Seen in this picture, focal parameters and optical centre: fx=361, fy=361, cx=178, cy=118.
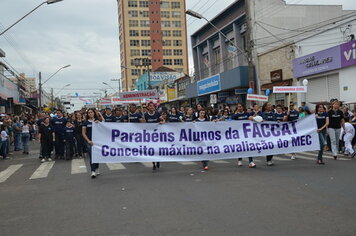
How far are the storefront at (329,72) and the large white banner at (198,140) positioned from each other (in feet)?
29.5

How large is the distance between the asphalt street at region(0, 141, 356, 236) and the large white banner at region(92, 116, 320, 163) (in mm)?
465

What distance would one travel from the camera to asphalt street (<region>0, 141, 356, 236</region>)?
4.78 meters

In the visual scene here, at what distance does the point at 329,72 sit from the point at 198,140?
12688 millimetres

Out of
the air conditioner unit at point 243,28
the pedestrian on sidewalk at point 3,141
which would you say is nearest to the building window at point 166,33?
the air conditioner unit at point 243,28

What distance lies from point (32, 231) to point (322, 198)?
454cm

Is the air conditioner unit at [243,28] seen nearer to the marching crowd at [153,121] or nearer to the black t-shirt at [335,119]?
the marching crowd at [153,121]

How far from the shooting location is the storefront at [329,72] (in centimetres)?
1772

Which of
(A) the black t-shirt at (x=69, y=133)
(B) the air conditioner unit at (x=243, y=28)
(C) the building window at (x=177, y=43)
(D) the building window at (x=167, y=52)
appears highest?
(C) the building window at (x=177, y=43)

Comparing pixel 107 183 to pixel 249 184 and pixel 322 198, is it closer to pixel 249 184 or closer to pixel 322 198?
pixel 249 184

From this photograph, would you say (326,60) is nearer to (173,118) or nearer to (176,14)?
(173,118)

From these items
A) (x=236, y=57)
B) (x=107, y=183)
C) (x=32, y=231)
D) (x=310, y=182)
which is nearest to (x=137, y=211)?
(x=32, y=231)

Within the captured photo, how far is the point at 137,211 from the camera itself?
18.5 ft

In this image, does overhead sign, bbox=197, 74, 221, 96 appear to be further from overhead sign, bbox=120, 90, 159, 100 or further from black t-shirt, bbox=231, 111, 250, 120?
black t-shirt, bbox=231, 111, 250, 120

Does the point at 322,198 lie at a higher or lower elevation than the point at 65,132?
lower
